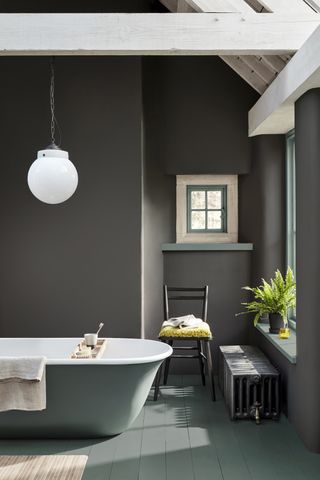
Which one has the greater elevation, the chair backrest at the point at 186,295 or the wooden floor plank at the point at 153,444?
the chair backrest at the point at 186,295

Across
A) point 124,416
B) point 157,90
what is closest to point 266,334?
point 124,416

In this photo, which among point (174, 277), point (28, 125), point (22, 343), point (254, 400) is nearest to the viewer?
point (254, 400)

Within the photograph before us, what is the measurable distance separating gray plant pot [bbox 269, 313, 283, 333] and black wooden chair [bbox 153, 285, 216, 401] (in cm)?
53

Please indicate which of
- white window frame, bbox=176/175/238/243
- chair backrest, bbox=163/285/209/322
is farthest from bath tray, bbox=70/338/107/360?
white window frame, bbox=176/175/238/243

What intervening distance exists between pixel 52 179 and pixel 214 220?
2.51 meters

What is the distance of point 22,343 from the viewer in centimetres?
487

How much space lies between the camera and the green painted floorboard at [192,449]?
356 centimetres

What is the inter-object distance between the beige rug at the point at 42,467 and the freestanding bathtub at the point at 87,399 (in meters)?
0.29

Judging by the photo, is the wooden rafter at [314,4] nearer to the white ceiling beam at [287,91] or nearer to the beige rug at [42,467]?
the white ceiling beam at [287,91]

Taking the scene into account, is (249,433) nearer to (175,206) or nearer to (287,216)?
(287,216)

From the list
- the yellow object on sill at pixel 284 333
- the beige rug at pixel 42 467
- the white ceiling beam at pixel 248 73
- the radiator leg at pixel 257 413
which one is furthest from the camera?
the white ceiling beam at pixel 248 73

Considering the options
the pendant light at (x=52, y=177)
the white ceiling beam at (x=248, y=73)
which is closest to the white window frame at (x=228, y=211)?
the white ceiling beam at (x=248, y=73)

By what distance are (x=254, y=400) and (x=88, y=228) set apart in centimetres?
216

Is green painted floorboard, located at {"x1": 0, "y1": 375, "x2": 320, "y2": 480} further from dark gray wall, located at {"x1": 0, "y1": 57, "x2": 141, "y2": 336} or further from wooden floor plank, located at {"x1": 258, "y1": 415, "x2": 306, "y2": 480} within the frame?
dark gray wall, located at {"x1": 0, "y1": 57, "x2": 141, "y2": 336}
